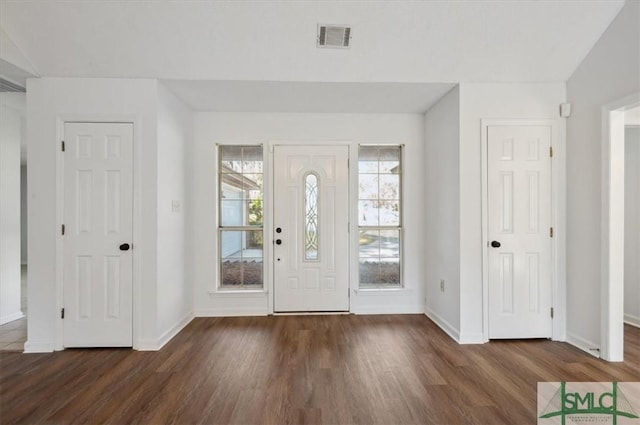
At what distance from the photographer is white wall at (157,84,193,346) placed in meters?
2.98

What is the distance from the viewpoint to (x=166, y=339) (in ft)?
9.96

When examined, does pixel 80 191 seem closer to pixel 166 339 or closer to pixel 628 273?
pixel 166 339

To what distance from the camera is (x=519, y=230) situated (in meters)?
3.05

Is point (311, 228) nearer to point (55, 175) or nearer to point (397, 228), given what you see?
point (397, 228)

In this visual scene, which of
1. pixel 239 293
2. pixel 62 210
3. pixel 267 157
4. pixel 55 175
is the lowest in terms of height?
pixel 239 293

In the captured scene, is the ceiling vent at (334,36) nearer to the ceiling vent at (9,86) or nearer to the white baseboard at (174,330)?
the ceiling vent at (9,86)

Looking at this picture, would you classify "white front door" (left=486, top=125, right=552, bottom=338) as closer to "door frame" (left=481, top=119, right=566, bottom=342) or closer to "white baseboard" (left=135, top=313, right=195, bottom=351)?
"door frame" (left=481, top=119, right=566, bottom=342)

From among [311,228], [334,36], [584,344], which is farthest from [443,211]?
[334,36]

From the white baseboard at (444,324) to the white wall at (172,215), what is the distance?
2933mm

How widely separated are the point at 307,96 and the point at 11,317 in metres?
4.45

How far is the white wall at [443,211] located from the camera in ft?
10.2

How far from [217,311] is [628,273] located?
16.3ft

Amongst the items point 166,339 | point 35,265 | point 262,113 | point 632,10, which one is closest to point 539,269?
point 632,10

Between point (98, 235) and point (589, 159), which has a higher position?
point (589, 159)
